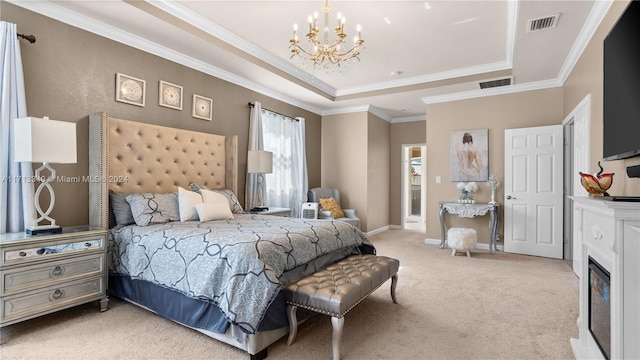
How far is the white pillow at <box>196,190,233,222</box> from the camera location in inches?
126

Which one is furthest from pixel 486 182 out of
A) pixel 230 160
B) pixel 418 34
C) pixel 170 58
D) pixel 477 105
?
pixel 170 58

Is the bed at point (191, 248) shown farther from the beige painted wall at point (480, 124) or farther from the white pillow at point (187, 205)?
the beige painted wall at point (480, 124)

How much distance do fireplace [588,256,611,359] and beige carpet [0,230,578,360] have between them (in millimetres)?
350

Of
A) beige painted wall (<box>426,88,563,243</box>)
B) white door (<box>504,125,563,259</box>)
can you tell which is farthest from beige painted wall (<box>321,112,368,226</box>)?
white door (<box>504,125,563,259</box>)

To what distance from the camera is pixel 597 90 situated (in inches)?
115

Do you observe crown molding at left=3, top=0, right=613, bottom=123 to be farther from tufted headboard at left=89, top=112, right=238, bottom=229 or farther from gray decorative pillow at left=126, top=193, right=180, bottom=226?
gray decorative pillow at left=126, top=193, right=180, bottom=226

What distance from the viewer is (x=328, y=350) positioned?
213cm

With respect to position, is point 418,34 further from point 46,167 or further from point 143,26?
point 46,167

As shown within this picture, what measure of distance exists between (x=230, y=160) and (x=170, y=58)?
142 centimetres

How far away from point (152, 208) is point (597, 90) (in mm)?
4274

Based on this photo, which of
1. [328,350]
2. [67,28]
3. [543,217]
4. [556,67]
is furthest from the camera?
[543,217]

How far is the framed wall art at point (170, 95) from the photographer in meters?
3.67

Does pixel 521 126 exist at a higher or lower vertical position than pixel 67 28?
lower

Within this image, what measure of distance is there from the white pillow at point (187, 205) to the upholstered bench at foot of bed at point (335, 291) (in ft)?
5.03
